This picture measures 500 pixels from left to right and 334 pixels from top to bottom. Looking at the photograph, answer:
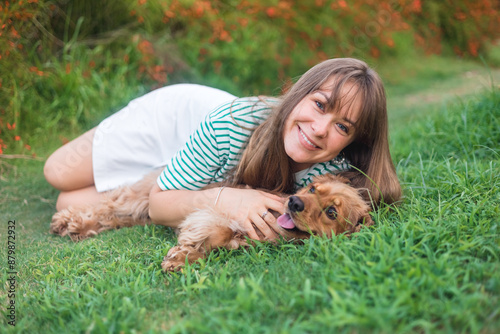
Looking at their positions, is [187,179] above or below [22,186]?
above

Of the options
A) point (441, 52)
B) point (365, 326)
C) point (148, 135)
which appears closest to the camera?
point (365, 326)

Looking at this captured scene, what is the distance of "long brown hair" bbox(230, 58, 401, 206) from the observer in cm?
243

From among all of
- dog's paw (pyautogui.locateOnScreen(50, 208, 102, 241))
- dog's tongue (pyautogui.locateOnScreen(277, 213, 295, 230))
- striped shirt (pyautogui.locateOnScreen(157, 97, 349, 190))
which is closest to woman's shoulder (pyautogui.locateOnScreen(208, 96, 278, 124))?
striped shirt (pyautogui.locateOnScreen(157, 97, 349, 190))

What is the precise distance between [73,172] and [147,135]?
2.16 feet

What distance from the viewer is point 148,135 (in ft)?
10.9

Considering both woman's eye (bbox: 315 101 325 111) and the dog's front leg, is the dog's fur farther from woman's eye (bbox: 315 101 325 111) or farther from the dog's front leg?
woman's eye (bbox: 315 101 325 111)

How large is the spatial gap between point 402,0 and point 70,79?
6546 mm

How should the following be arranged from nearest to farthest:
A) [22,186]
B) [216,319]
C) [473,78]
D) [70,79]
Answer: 1. [216,319]
2. [22,186]
3. [70,79]
4. [473,78]

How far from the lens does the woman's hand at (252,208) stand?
2.45 meters

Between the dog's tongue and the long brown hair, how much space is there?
1.23ft

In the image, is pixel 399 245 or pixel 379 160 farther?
pixel 379 160

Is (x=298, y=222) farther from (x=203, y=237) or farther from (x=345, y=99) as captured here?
(x=345, y=99)

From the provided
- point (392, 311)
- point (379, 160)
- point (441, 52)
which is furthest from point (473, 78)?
point (392, 311)

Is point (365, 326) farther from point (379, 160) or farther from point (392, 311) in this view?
point (379, 160)
